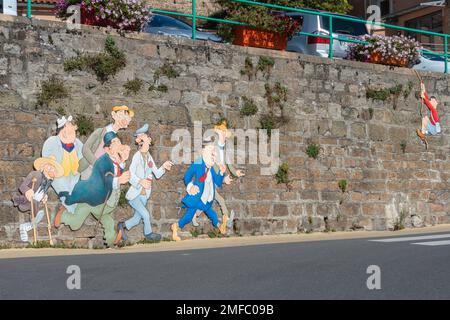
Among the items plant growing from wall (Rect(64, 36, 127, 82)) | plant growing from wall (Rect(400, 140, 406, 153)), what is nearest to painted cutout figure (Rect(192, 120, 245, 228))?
plant growing from wall (Rect(64, 36, 127, 82))

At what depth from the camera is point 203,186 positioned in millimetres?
13820

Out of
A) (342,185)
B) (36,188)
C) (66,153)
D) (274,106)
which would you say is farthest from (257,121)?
(36,188)

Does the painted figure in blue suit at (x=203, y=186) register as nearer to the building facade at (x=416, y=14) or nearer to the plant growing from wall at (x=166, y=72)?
the plant growing from wall at (x=166, y=72)

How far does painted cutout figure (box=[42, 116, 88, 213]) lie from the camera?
39.9ft

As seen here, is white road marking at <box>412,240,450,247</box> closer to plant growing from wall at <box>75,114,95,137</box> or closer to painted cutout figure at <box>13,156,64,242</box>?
plant growing from wall at <box>75,114,95,137</box>

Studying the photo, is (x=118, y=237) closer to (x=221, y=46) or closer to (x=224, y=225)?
(x=224, y=225)

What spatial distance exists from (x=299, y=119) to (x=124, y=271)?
7.79m

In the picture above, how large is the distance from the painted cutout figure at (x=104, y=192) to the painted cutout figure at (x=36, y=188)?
34 cm

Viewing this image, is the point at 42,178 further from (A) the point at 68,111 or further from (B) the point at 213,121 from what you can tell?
(B) the point at 213,121

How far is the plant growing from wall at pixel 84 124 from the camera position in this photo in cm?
1249

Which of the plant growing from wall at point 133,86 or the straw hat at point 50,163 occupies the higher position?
the plant growing from wall at point 133,86

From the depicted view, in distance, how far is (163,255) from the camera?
1025cm

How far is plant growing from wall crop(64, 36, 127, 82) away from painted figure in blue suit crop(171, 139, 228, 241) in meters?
2.12

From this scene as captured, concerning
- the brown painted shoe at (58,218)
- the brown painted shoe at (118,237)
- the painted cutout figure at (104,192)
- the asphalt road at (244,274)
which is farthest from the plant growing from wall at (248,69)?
the asphalt road at (244,274)
